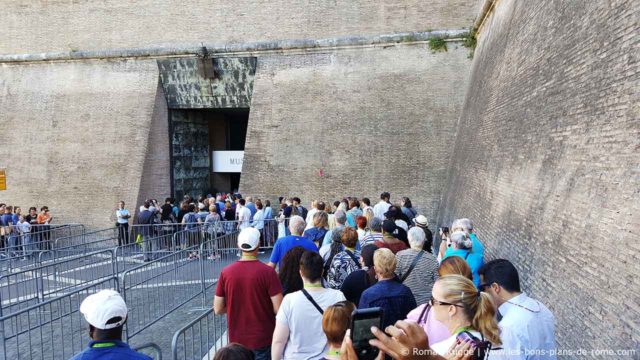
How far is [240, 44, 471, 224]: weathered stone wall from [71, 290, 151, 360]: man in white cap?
13.5 m

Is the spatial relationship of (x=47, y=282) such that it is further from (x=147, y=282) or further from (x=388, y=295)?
(x=388, y=295)

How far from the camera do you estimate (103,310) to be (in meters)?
2.77

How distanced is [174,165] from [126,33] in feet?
16.7

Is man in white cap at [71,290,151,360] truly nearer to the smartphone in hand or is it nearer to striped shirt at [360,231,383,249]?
the smartphone in hand

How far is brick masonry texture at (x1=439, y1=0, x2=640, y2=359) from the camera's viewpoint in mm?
4273

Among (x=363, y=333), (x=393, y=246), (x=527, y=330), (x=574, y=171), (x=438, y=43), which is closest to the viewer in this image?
(x=363, y=333)

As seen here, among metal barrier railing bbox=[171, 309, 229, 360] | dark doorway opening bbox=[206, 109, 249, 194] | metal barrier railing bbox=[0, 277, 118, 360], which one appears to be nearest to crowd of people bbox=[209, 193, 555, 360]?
metal barrier railing bbox=[171, 309, 229, 360]

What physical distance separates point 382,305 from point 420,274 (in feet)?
3.38

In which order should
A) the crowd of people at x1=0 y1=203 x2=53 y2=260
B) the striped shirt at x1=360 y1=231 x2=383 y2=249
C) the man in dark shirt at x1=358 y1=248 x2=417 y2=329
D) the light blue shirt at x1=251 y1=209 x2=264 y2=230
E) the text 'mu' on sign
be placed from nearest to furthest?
1. the man in dark shirt at x1=358 y1=248 x2=417 y2=329
2. the striped shirt at x1=360 y1=231 x2=383 y2=249
3. the light blue shirt at x1=251 y1=209 x2=264 y2=230
4. the crowd of people at x1=0 y1=203 x2=53 y2=260
5. the text 'mu' on sign

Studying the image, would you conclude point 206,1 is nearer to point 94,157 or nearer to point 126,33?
point 126,33

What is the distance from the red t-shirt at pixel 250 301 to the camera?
4184 mm

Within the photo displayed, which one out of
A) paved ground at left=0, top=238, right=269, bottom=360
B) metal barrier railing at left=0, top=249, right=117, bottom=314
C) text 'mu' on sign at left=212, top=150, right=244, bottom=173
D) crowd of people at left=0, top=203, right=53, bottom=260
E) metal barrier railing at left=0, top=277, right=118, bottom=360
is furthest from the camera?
text 'mu' on sign at left=212, top=150, right=244, bottom=173

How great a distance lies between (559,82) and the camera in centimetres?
655

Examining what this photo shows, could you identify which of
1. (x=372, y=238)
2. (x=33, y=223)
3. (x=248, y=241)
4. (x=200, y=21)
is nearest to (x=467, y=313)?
(x=248, y=241)
